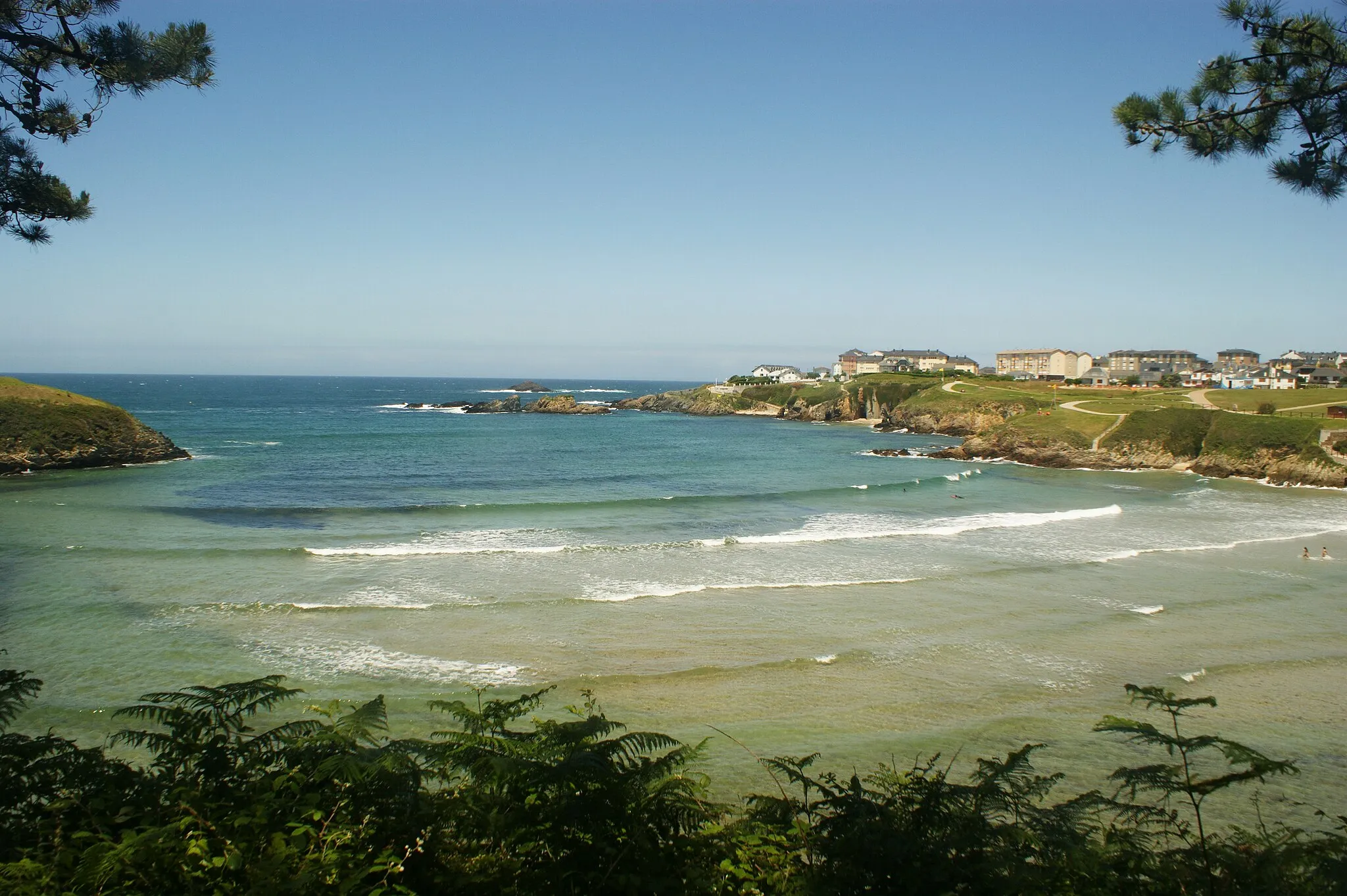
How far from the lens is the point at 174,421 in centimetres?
8406

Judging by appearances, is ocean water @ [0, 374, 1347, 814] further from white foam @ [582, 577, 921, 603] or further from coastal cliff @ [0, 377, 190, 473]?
coastal cliff @ [0, 377, 190, 473]

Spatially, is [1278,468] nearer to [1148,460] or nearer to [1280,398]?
[1148,460]

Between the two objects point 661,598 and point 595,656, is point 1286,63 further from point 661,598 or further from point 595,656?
point 661,598

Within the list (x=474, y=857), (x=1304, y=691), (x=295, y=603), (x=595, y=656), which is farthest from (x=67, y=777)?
(x=1304, y=691)

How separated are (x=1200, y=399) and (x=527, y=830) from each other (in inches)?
3359

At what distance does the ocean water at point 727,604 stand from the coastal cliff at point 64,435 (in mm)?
5573

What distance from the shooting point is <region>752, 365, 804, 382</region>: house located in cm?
16000

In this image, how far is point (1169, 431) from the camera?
53.7 m

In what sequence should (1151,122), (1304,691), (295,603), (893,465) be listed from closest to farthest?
1. (1151,122)
2. (1304,691)
3. (295,603)
4. (893,465)

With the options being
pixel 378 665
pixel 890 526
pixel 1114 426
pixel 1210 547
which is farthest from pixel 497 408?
pixel 378 665

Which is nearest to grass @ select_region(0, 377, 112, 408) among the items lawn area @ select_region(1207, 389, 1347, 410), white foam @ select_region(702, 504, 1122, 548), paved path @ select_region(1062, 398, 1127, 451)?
white foam @ select_region(702, 504, 1122, 548)

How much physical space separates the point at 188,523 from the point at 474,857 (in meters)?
29.5

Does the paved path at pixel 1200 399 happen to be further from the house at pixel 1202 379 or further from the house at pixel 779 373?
the house at pixel 779 373

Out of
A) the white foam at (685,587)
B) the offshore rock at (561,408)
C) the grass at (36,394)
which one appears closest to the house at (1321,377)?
the offshore rock at (561,408)
